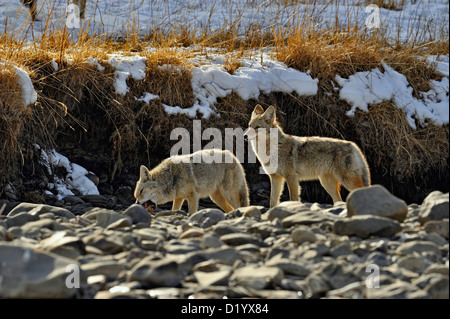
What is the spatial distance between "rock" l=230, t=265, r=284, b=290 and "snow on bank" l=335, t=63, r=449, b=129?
22.7ft

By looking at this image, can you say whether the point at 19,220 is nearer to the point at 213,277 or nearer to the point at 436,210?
the point at 213,277

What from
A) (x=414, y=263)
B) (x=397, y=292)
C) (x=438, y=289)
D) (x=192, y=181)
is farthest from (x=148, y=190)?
(x=438, y=289)

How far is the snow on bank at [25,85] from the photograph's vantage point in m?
8.04

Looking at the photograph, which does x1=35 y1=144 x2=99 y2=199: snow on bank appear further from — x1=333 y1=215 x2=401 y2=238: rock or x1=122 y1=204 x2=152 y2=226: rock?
x1=333 y1=215 x2=401 y2=238: rock

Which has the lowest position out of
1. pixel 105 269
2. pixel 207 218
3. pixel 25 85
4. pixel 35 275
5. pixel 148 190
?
pixel 148 190

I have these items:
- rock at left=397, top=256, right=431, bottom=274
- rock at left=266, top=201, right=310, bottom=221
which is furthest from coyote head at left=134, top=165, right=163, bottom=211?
rock at left=397, top=256, right=431, bottom=274

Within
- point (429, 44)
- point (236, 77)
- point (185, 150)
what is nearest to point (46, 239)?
point (185, 150)

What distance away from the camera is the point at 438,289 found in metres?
3.28

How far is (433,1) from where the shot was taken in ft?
49.0

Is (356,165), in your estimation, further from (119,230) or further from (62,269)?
(62,269)

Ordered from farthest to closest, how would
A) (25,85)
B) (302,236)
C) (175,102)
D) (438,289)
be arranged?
(175,102), (25,85), (302,236), (438,289)

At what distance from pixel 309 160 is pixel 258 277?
187 inches

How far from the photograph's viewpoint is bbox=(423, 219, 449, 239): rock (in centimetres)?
426

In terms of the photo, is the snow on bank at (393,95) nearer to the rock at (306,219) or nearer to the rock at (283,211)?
the rock at (283,211)
